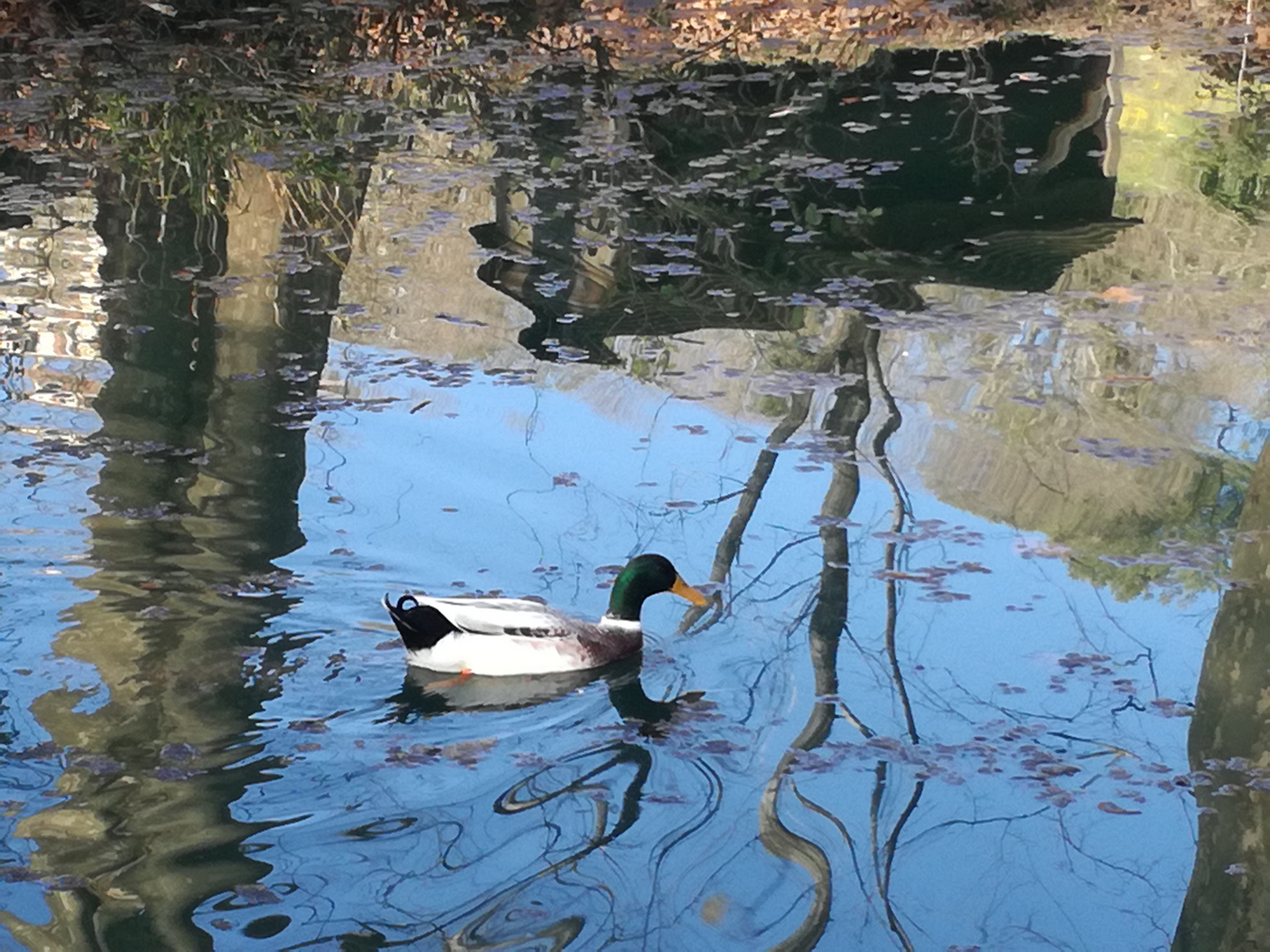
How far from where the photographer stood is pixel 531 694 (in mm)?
6176

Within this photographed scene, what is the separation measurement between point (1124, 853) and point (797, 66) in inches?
455

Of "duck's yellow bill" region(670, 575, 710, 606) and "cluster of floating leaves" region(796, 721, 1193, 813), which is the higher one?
"duck's yellow bill" region(670, 575, 710, 606)

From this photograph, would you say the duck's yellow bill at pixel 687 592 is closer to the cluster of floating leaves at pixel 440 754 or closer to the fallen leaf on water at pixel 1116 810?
the cluster of floating leaves at pixel 440 754

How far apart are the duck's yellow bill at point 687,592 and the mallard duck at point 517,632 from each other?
117mm

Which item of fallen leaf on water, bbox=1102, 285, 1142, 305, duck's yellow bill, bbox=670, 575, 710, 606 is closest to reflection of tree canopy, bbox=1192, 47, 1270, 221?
fallen leaf on water, bbox=1102, 285, 1142, 305

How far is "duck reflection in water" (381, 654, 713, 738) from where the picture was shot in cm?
593

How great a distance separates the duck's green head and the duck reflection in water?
7.2 inches

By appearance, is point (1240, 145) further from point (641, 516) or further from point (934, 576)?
point (641, 516)

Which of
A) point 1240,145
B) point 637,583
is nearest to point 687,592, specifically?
point 637,583

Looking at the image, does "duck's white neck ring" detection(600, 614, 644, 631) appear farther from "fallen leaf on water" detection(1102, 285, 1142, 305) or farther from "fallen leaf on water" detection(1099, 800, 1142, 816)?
"fallen leaf on water" detection(1102, 285, 1142, 305)

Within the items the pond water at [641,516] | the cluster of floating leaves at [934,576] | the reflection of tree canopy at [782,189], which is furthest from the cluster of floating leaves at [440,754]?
the reflection of tree canopy at [782,189]

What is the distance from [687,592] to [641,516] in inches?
34.0

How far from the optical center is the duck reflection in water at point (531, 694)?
5926 mm

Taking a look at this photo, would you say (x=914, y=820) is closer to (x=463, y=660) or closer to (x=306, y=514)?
(x=463, y=660)
